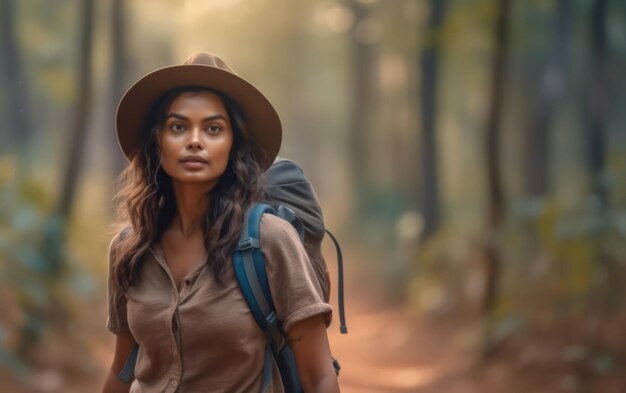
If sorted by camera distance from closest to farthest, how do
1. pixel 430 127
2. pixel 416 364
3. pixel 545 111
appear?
1. pixel 545 111
2. pixel 416 364
3. pixel 430 127

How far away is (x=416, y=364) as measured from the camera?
11.5 m

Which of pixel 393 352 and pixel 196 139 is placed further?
pixel 393 352

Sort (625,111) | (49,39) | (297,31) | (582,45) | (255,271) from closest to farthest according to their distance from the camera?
1. (255,271)
2. (625,111)
3. (582,45)
4. (49,39)
5. (297,31)

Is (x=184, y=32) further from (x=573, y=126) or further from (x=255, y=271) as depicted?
(x=255, y=271)

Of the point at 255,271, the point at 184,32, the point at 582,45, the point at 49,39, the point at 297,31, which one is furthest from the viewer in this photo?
the point at 297,31

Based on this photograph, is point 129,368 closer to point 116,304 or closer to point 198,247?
point 116,304

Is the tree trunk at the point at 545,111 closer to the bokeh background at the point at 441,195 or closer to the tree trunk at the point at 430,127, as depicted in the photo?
the bokeh background at the point at 441,195

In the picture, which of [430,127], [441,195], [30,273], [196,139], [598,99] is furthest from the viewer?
[430,127]

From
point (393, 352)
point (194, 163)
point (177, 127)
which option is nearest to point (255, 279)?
point (194, 163)

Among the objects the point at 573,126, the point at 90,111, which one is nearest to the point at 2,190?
the point at 90,111

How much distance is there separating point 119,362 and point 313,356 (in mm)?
629

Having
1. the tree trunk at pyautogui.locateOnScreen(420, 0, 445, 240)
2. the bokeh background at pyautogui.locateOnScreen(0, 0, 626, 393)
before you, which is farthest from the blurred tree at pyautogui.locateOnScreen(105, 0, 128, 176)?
the tree trunk at pyautogui.locateOnScreen(420, 0, 445, 240)

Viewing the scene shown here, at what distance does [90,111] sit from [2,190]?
1.79 metres

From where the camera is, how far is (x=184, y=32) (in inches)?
569
